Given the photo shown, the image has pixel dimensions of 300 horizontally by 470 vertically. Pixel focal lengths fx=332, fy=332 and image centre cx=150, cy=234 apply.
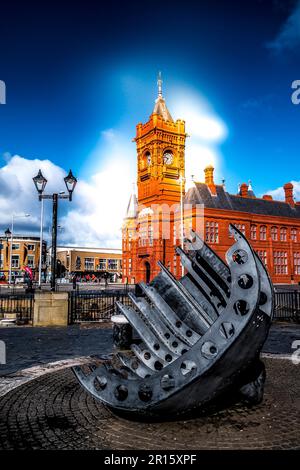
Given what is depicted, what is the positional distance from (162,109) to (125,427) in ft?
209

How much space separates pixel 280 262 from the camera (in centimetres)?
5612

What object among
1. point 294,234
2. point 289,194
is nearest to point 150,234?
point 294,234

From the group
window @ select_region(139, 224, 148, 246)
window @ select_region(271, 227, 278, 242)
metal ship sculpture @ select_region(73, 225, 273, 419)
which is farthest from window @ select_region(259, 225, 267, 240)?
metal ship sculpture @ select_region(73, 225, 273, 419)

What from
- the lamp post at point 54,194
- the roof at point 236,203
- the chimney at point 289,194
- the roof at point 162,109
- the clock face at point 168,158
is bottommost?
the lamp post at point 54,194

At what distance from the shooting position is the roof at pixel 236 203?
51.1 m

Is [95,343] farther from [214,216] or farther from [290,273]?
[290,273]

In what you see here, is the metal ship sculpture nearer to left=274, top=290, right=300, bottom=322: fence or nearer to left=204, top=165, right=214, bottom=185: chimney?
left=274, top=290, right=300, bottom=322: fence

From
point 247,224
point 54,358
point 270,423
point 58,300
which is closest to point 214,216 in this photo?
point 247,224

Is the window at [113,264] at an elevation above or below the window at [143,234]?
below

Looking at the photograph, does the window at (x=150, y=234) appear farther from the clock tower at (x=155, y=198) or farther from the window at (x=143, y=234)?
the window at (x=143, y=234)

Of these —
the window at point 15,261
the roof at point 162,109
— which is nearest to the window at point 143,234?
the roof at point 162,109

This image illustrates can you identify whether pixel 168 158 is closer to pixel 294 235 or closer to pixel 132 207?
pixel 132 207

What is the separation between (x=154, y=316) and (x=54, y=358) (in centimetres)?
438

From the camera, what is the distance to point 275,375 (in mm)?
7148
